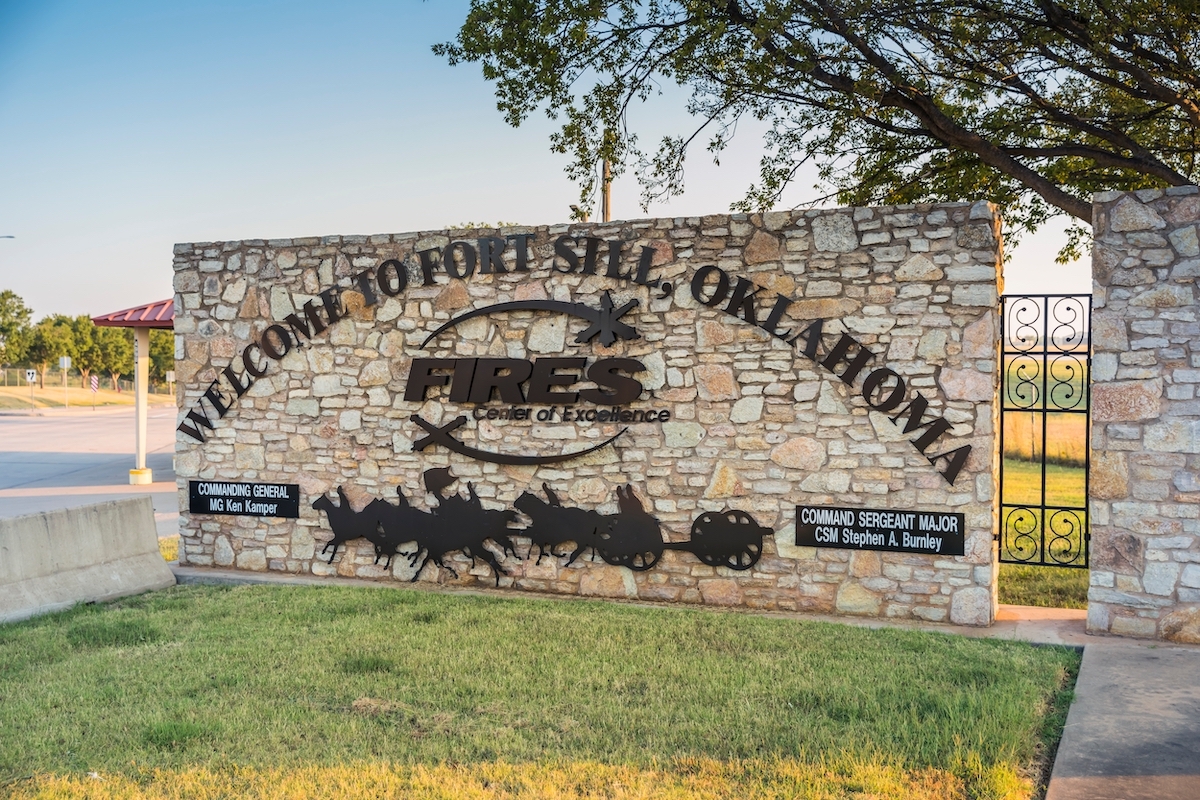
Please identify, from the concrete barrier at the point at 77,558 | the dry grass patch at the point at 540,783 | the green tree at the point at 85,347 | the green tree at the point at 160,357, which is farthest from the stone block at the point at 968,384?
the green tree at the point at 160,357

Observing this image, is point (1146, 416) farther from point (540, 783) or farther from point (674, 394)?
point (540, 783)

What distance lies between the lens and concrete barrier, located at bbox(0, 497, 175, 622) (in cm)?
811

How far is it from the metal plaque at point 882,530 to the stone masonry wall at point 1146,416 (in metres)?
1.01

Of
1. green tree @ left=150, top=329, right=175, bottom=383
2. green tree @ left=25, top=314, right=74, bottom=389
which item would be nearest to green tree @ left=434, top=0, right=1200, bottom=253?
green tree @ left=25, top=314, right=74, bottom=389

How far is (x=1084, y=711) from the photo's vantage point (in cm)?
552

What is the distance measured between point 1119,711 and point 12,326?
204 feet

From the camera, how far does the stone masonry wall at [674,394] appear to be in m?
7.61

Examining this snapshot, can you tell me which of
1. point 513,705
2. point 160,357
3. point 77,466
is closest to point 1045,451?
point 513,705

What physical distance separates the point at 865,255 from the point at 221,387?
20.7 feet

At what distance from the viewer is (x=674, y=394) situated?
833 cm

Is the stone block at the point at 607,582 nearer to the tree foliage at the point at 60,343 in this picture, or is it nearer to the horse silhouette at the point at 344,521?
the horse silhouette at the point at 344,521

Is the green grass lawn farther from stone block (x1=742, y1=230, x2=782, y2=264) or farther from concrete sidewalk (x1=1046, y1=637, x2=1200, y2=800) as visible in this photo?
stone block (x1=742, y1=230, x2=782, y2=264)

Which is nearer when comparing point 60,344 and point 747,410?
point 747,410

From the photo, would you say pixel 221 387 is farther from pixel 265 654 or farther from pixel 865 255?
pixel 865 255
